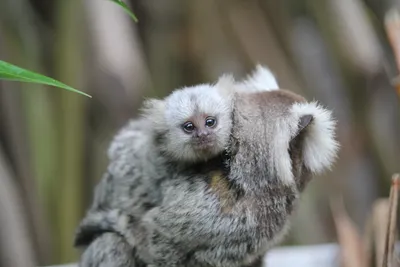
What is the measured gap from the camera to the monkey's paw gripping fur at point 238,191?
47.2 inches

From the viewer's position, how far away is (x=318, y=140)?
123 centimetres

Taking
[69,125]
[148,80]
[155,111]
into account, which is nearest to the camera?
[155,111]

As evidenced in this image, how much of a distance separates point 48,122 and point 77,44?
27 cm

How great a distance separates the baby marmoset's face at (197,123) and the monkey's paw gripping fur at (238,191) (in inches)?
1.0

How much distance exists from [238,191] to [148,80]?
75cm

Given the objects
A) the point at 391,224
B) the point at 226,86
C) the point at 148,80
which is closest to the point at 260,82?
the point at 226,86

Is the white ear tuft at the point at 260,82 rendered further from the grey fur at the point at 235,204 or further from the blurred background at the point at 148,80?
the blurred background at the point at 148,80

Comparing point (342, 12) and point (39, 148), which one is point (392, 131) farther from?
point (39, 148)

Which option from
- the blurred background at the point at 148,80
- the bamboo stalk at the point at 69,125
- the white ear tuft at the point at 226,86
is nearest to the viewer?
the white ear tuft at the point at 226,86

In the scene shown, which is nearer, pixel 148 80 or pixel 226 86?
pixel 226 86

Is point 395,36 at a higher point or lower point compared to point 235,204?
higher

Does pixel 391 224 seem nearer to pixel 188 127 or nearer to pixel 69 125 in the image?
pixel 188 127

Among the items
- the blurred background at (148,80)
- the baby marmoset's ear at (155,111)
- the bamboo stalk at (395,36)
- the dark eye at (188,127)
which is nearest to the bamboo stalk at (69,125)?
the blurred background at (148,80)

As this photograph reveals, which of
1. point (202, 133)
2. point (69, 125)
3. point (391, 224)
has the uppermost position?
point (69, 125)
